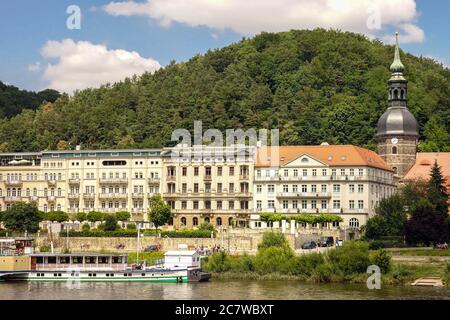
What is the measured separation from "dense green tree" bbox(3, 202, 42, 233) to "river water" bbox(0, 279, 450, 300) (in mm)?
27174

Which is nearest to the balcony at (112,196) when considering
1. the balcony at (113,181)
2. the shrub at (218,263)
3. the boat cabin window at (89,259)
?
the balcony at (113,181)

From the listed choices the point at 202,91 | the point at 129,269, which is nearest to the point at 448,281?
the point at 129,269

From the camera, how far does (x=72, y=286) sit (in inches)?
2685

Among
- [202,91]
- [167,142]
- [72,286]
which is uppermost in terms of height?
[202,91]

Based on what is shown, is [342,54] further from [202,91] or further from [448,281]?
[448,281]

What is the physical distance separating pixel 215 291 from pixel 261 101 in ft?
269

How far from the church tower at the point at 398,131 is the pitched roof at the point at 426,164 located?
105cm

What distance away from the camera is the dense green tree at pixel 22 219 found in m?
96.5

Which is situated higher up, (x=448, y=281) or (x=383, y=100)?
(x=383, y=100)

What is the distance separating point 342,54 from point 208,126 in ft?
112

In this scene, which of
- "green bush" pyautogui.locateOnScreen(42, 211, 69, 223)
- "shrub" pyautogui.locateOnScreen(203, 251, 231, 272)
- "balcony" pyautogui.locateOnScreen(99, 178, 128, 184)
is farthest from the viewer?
"balcony" pyautogui.locateOnScreen(99, 178, 128, 184)

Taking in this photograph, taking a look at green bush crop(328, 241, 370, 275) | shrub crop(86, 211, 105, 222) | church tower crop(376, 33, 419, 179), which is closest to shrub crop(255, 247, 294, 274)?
green bush crop(328, 241, 370, 275)

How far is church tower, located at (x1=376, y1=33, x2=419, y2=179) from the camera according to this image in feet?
368

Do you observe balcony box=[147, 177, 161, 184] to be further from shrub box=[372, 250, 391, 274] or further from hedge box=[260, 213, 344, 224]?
shrub box=[372, 250, 391, 274]
